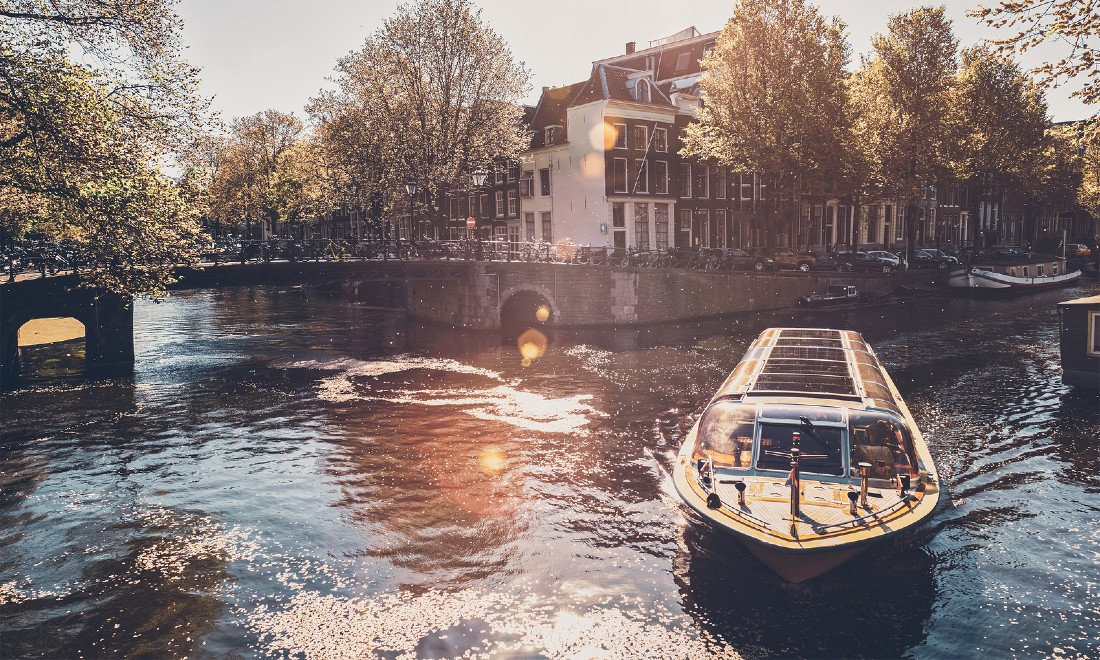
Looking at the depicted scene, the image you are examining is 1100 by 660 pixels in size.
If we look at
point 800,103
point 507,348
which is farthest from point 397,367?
point 800,103

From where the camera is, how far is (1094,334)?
76.7 ft

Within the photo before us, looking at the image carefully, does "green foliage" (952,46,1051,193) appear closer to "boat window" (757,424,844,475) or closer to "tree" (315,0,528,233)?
"tree" (315,0,528,233)

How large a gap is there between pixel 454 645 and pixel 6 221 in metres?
21.9

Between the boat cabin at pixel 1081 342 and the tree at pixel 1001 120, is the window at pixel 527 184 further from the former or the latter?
the boat cabin at pixel 1081 342

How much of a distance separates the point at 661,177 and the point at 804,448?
148 ft

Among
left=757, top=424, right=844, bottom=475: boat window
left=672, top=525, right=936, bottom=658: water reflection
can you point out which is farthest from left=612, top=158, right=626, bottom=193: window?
left=672, top=525, right=936, bottom=658: water reflection

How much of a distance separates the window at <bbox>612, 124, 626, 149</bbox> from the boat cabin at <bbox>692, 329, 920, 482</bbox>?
4046cm

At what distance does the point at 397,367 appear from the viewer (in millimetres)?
31875

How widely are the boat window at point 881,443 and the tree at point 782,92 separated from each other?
34.6 m

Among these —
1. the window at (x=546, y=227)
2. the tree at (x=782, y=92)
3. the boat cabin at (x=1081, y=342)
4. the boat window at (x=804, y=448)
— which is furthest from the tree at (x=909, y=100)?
the boat window at (x=804, y=448)

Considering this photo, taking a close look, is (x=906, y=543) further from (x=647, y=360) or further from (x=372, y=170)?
(x=372, y=170)

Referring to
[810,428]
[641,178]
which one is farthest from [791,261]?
[810,428]

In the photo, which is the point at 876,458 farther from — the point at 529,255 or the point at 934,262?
the point at 934,262

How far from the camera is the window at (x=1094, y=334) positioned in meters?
23.2
